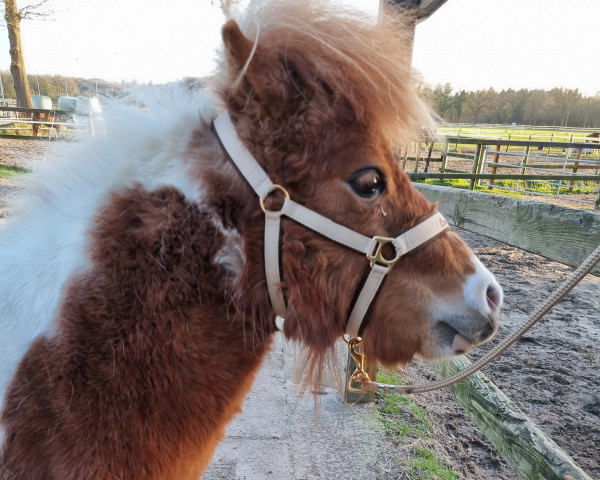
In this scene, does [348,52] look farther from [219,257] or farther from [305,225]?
[219,257]

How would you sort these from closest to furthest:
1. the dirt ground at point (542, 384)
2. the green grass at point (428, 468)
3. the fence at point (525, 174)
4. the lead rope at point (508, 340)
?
the lead rope at point (508, 340)
the green grass at point (428, 468)
the dirt ground at point (542, 384)
the fence at point (525, 174)

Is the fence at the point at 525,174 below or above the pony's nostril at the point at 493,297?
below

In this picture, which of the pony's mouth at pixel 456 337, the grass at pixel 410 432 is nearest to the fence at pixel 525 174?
the grass at pixel 410 432

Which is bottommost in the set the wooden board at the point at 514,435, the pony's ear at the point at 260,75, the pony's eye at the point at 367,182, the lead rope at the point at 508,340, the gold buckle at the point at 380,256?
the wooden board at the point at 514,435

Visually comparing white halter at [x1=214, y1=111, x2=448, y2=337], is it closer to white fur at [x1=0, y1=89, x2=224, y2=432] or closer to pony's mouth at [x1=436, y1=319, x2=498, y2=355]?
white fur at [x1=0, y1=89, x2=224, y2=432]

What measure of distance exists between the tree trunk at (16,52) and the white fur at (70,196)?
1675 centimetres

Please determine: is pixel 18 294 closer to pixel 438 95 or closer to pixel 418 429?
pixel 438 95

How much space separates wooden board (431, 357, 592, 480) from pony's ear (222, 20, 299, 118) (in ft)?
5.55

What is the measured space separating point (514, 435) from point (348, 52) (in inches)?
69.8

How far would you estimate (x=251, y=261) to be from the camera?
1.25m

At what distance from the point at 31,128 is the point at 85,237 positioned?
17200mm

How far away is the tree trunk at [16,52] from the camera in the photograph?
14.3m

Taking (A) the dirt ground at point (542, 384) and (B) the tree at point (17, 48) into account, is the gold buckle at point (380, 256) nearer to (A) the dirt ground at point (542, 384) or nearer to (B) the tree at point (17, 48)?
(A) the dirt ground at point (542, 384)

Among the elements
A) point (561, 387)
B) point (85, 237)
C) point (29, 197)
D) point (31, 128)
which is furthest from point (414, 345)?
point (31, 128)
